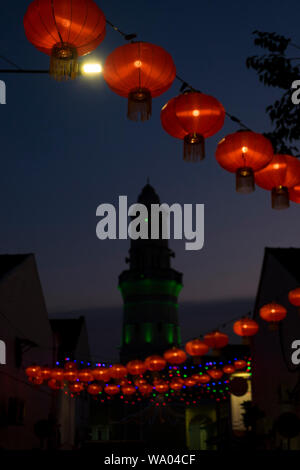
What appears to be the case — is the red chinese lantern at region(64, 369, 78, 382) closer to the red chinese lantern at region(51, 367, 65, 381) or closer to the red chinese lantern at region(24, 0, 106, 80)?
the red chinese lantern at region(51, 367, 65, 381)

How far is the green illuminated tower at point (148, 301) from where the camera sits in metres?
43.3

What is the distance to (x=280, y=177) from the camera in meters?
6.70

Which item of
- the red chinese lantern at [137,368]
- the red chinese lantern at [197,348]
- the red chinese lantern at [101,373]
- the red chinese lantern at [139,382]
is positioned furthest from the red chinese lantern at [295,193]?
the red chinese lantern at [139,382]

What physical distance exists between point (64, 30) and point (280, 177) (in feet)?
11.0

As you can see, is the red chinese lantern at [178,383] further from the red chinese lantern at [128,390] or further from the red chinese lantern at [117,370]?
the red chinese lantern at [117,370]

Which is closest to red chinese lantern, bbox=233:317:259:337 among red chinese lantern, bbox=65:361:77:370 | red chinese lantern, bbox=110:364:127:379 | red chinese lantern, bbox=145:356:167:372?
red chinese lantern, bbox=145:356:167:372

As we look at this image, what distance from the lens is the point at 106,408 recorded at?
35562 millimetres

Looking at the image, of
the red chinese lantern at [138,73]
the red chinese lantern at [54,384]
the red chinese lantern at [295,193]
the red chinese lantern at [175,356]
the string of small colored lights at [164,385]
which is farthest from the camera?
the red chinese lantern at [54,384]

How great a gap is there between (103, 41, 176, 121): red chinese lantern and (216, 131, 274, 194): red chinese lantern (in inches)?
48.7

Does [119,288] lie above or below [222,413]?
above

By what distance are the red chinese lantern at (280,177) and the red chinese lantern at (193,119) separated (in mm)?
1146

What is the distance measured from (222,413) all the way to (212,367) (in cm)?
1063
